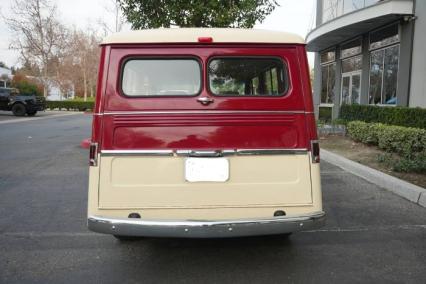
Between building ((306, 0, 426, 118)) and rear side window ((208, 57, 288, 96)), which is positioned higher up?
building ((306, 0, 426, 118))

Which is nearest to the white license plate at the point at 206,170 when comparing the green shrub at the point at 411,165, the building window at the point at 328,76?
the green shrub at the point at 411,165

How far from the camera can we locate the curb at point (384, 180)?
6.12m

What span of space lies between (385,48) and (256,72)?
41.8ft

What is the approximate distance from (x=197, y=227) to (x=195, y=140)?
0.72m

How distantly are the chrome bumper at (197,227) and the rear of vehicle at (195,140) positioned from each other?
16 millimetres

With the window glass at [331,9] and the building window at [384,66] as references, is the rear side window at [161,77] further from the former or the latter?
the window glass at [331,9]

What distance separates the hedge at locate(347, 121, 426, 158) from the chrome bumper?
20.9 feet

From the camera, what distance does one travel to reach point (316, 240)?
15.0 ft

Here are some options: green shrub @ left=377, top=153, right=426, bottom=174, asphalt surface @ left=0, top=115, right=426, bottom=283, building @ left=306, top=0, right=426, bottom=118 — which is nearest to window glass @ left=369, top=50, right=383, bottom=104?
building @ left=306, top=0, right=426, bottom=118

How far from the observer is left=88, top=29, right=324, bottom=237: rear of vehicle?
3564 mm

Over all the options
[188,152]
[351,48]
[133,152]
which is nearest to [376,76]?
[351,48]

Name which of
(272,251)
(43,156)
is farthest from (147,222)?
(43,156)

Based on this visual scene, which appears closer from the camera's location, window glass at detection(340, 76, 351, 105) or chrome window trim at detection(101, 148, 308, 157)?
chrome window trim at detection(101, 148, 308, 157)

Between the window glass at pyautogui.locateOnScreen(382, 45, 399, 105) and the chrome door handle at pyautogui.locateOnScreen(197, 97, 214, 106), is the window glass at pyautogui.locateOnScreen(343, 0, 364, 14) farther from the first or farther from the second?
the chrome door handle at pyautogui.locateOnScreen(197, 97, 214, 106)
